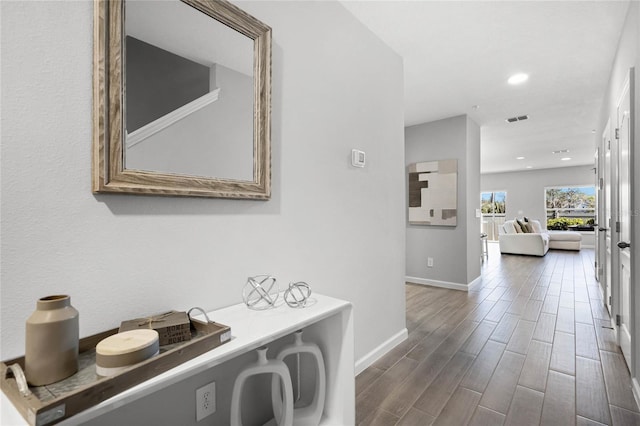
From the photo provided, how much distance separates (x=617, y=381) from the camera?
2.02 meters

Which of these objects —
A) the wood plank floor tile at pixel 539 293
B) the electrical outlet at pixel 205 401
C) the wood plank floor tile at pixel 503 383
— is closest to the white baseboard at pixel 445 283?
the wood plank floor tile at pixel 539 293

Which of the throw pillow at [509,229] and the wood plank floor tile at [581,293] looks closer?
the wood plank floor tile at [581,293]

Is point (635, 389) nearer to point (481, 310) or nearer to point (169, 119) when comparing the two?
point (481, 310)

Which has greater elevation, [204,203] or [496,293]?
[204,203]

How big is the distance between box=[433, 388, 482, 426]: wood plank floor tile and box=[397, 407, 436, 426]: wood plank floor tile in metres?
0.04

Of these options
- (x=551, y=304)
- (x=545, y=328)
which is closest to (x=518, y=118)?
(x=551, y=304)

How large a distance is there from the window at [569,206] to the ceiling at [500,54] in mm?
6213

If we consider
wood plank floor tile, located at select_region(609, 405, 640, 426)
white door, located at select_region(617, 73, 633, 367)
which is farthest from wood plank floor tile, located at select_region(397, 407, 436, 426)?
white door, located at select_region(617, 73, 633, 367)

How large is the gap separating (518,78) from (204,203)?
340 cm

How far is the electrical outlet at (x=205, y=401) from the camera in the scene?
49.8 inches

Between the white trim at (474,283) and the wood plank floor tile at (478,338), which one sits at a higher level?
the white trim at (474,283)

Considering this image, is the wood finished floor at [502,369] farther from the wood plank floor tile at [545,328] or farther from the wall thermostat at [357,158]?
the wall thermostat at [357,158]

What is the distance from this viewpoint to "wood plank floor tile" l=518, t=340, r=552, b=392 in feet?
6.57

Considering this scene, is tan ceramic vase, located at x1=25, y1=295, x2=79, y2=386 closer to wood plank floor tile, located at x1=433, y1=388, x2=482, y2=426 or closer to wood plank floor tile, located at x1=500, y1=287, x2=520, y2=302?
wood plank floor tile, located at x1=433, y1=388, x2=482, y2=426
